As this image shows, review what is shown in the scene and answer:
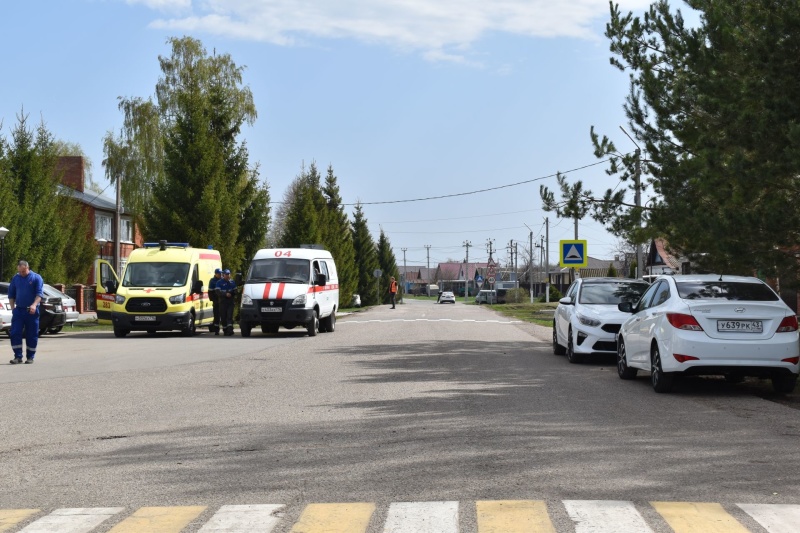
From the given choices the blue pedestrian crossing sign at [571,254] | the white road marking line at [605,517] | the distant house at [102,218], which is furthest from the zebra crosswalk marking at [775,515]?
the distant house at [102,218]

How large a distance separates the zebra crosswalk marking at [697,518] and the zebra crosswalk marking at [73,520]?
3.29m

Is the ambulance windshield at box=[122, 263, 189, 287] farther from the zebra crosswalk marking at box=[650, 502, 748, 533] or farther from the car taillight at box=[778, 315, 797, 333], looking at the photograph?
the zebra crosswalk marking at box=[650, 502, 748, 533]

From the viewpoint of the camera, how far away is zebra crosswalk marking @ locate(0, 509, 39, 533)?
5.99 metres

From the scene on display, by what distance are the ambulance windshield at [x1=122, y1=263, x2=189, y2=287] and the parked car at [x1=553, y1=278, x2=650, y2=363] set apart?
495 inches

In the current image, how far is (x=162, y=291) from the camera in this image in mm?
28141

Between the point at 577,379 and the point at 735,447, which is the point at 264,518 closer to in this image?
the point at 735,447

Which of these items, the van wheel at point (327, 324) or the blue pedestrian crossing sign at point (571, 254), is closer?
the van wheel at point (327, 324)

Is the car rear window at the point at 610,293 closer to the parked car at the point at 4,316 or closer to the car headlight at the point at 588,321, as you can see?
the car headlight at the point at 588,321

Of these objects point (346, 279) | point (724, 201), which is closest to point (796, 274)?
point (724, 201)

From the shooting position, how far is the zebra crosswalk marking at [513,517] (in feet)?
18.9

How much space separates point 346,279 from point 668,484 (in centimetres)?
5718

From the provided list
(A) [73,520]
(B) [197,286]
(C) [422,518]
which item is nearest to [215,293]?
(B) [197,286]

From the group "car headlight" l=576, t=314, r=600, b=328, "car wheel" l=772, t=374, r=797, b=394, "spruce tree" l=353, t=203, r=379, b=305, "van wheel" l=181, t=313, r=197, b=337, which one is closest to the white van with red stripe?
"van wheel" l=181, t=313, r=197, b=337

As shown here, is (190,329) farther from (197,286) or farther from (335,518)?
(335,518)
